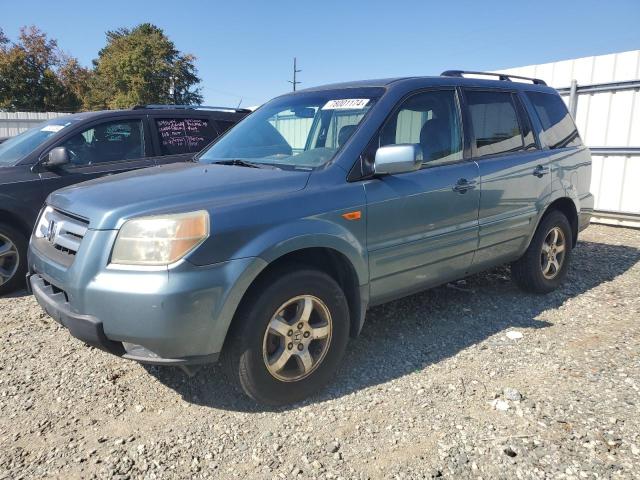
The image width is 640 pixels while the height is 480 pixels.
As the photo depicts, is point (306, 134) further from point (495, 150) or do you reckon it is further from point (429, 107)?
point (495, 150)

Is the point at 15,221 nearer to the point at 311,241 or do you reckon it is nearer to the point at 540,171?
the point at 311,241

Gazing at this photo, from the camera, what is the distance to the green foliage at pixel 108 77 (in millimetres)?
37781

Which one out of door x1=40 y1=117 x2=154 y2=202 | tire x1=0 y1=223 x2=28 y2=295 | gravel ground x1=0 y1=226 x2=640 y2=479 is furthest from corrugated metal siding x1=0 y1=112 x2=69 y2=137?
gravel ground x1=0 y1=226 x2=640 y2=479

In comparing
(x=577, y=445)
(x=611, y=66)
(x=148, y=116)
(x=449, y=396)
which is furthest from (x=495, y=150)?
(x=611, y=66)

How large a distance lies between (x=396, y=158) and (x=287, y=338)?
122 cm

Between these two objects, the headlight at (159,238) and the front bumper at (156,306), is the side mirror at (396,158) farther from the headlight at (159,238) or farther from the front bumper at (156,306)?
the headlight at (159,238)

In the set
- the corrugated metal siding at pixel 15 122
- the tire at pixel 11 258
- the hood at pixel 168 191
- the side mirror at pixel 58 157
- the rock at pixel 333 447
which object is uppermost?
the corrugated metal siding at pixel 15 122

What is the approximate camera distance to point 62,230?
9.05ft

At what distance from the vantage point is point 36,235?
3098mm

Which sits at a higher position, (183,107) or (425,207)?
(183,107)

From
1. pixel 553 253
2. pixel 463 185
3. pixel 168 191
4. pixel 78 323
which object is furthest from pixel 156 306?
pixel 553 253

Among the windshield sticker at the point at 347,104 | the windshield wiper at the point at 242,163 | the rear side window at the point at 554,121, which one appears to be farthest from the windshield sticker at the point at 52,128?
the rear side window at the point at 554,121

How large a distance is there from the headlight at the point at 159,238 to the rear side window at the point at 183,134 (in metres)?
3.53

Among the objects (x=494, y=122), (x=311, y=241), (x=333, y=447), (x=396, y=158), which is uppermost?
(x=494, y=122)
